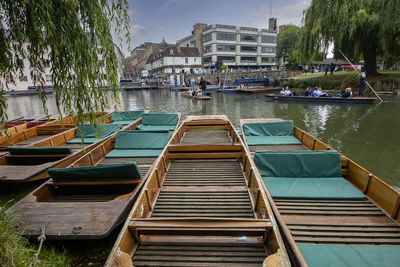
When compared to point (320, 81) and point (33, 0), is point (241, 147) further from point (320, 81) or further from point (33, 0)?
point (320, 81)

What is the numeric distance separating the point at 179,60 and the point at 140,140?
→ 4852 centimetres

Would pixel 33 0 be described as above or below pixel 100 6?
below

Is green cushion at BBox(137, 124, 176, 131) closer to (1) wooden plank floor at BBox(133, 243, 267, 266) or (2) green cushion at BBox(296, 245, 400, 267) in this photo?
(1) wooden plank floor at BBox(133, 243, 267, 266)

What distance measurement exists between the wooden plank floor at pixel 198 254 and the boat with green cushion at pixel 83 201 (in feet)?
2.35

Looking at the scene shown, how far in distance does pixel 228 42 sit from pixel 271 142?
48120 mm

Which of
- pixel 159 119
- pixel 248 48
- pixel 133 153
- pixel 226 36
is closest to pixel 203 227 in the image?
pixel 133 153

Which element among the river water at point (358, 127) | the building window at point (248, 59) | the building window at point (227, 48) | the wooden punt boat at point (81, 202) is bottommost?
the river water at point (358, 127)

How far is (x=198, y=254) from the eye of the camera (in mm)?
2518

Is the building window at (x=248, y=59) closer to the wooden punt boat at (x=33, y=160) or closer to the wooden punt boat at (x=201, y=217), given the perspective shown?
the wooden punt boat at (x=33, y=160)

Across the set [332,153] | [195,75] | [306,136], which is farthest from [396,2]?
[195,75]

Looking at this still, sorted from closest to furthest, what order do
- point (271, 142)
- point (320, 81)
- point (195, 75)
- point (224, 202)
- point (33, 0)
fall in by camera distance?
point (33, 0) → point (224, 202) → point (271, 142) → point (320, 81) → point (195, 75)

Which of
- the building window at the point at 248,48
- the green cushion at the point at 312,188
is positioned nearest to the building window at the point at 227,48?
the building window at the point at 248,48

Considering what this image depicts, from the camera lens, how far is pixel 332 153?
425cm

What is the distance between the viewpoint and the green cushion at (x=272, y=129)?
745cm
